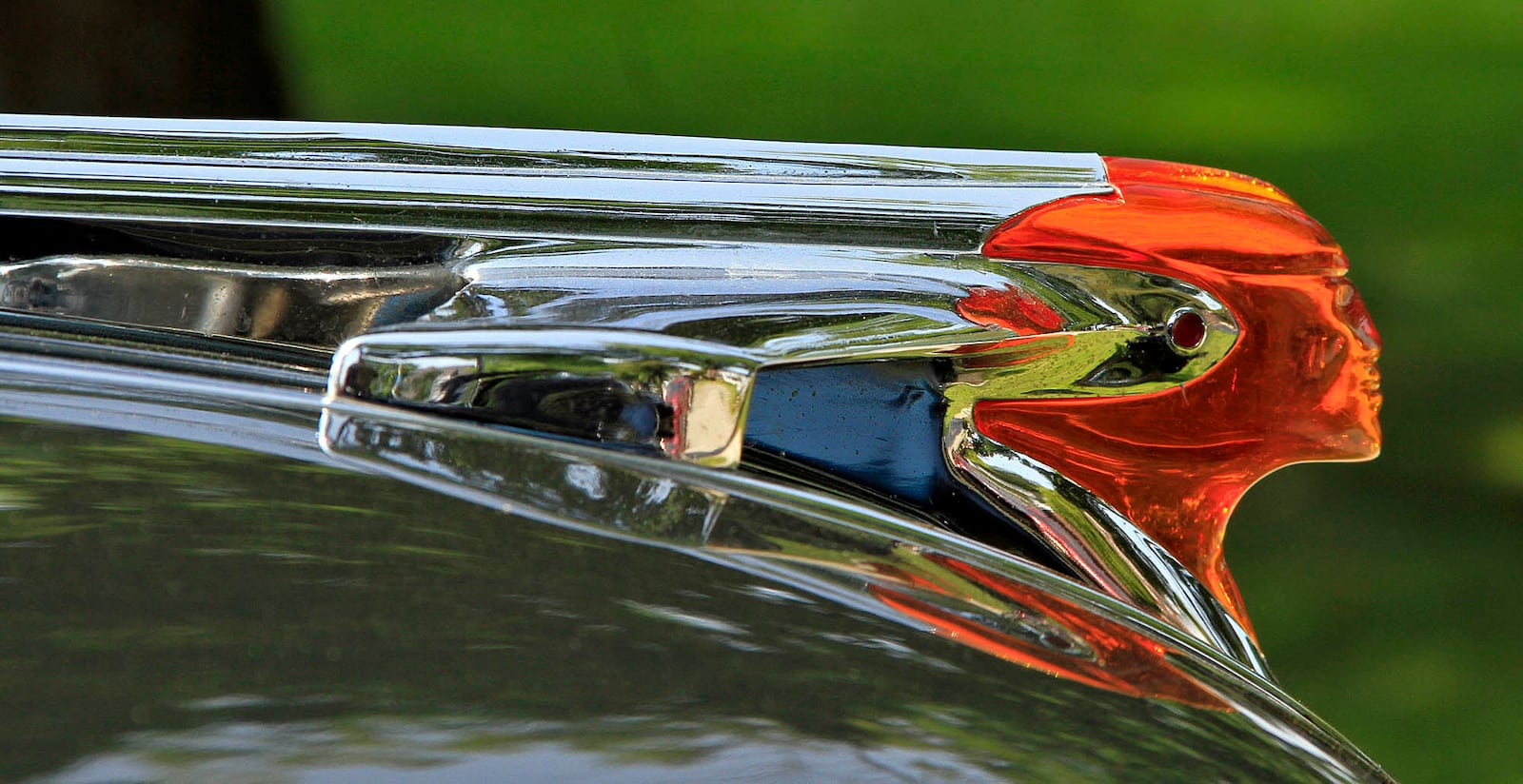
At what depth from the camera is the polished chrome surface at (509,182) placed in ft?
3.26

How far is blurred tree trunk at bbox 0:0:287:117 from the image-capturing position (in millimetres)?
2863

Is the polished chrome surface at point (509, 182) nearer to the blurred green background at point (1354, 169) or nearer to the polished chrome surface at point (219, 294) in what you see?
the polished chrome surface at point (219, 294)

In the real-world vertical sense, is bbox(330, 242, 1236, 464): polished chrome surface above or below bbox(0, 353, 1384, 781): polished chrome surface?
above

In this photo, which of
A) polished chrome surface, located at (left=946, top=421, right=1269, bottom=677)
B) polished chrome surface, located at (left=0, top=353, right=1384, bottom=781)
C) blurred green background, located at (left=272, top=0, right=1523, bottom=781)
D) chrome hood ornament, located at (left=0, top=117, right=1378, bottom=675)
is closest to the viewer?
polished chrome surface, located at (left=0, top=353, right=1384, bottom=781)

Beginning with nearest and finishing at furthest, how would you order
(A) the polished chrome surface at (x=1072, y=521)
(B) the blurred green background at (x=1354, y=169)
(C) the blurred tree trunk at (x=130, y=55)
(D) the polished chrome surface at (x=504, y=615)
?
(D) the polished chrome surface at (x=504, y=615) → (A) the polished chrome surface at (x=1072, y=521) → (B) the blurred green background at (x=1354, y=169) → (C) the blurred tree trunk at (x=130, y=55)

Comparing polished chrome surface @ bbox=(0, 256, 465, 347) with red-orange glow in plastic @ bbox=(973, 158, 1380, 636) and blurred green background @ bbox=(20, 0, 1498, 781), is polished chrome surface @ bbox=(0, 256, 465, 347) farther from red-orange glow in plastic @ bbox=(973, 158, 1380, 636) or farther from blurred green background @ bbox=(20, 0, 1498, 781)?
blurred green background @ bbox=(20, 0, 1498, 781)

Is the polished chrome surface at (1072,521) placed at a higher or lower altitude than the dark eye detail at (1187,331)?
lower

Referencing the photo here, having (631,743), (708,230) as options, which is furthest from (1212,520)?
(631,743)

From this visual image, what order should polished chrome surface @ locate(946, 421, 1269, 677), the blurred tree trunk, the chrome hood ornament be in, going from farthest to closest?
the blurred tree trunk < polished chrome surface @ locate(946, 421, 1269, 677) < the chrome hood ornament

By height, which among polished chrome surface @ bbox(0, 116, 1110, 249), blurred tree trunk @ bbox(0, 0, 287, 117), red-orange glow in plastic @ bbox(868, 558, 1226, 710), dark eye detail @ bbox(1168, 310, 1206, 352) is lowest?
red-orange glow in plastic @ bbox(868, 558, 1226, 710)

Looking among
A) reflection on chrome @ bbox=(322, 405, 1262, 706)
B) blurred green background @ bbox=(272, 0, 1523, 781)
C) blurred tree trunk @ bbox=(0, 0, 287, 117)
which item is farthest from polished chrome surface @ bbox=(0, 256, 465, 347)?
blurred tree trunk @ bbox=(0, 0, 287, 117)

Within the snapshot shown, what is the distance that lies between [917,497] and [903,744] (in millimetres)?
395

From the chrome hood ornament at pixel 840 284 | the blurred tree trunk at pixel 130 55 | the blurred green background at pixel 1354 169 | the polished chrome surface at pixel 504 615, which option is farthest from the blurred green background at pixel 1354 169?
the polished chrome surface at pixel 504 615

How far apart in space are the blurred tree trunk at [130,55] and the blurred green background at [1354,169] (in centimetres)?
104
